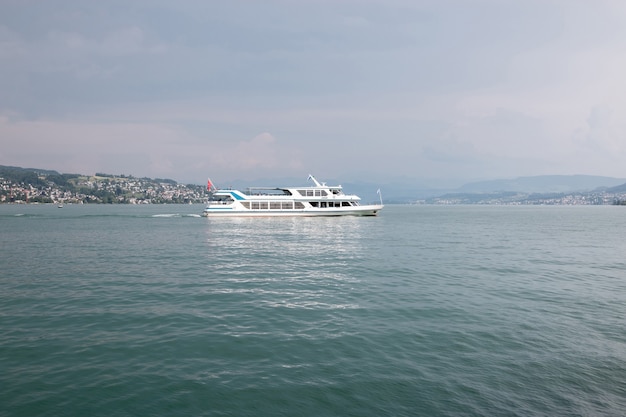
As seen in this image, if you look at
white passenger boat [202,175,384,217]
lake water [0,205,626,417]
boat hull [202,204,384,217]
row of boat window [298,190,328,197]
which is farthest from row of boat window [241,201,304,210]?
lake water [0,205,626,417]

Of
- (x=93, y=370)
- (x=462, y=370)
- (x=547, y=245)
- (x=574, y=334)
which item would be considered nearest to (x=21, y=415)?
(x=93, y=370)

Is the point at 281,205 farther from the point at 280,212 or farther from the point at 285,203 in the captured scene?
the point at 280,212

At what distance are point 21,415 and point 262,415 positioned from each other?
5669 mm

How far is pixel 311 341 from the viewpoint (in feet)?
43.9

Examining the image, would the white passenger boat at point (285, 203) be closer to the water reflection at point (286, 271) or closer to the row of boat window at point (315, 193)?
the row of boat window at point (315, 193)

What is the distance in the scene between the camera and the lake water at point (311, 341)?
9438 millimetres

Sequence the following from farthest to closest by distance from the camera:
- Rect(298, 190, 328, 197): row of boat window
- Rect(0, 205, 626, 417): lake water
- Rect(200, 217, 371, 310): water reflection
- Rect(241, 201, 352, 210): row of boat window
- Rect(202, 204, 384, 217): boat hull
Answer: Rect(298, 190, 328, 197): row of boat window → Rect(241, 201, 352, 210): row of boat window → Rect(202, 204, 384, 217): boat hull → Rect(200, 217, 371, 310): water reflection → Rect(0, 205, 626, 417): lake water

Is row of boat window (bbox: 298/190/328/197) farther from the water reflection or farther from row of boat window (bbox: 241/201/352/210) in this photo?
the water reflection

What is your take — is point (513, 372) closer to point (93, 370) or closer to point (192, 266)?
point (93, 370)

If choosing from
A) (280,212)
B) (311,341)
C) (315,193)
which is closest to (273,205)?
(280,212)

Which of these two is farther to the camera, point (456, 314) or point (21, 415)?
point (456, 314)

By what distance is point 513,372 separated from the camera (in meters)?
11.0

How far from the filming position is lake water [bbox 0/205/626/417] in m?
9.44

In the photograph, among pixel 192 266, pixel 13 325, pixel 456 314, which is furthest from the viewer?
pixel 192 266
